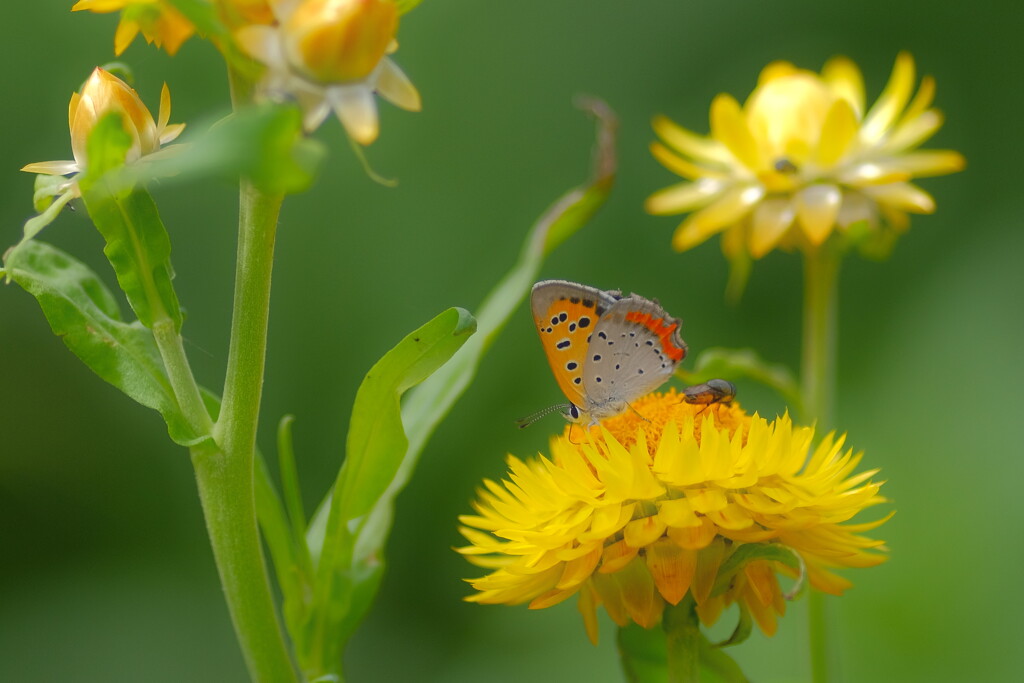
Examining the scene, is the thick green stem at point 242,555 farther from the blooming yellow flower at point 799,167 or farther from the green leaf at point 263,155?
the blooming yellow flower at point 799,167

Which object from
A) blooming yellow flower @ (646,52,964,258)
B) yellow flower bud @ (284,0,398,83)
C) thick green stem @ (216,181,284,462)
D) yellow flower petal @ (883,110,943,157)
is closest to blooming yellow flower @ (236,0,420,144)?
yellow flower bud @ (284,0,398,83)

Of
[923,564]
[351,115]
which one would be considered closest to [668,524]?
[351,115]

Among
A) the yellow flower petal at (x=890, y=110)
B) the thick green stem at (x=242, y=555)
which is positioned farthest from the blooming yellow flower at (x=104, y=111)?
the yellow flower petal at (x=890, y=110)

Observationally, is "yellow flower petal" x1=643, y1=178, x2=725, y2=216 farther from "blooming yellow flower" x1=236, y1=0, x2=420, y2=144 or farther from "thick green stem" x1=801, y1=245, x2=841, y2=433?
"blooming yellow flower" x1=236, y1=0, x2=420, y2=144

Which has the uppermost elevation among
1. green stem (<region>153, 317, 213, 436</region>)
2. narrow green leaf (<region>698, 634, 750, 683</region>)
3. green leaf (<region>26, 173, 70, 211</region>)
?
green leaf (<region>26, 173, 70, 211</region>)

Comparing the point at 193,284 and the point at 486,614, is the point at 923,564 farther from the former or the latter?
the point at 193,284

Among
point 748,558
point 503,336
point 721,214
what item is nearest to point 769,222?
point 721,214

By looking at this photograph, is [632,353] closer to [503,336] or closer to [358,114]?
[358,114]
